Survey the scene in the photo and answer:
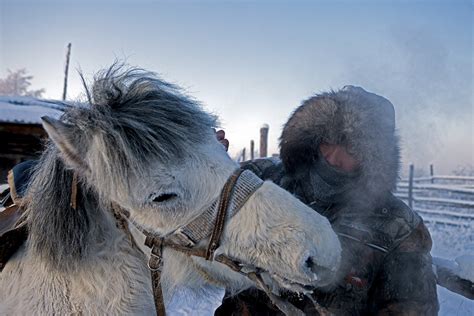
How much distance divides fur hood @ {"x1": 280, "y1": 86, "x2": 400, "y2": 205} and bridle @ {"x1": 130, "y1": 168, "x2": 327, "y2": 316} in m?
0.89

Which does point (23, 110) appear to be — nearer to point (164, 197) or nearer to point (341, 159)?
point (341, 159)

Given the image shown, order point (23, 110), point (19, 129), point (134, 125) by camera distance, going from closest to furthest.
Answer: point (134, 125) → point (19, 129) → point (23, 110)

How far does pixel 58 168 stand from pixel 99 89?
0.40 metres

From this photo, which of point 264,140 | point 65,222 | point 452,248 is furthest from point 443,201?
point 65,222

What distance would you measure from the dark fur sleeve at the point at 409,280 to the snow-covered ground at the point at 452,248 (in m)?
4.43

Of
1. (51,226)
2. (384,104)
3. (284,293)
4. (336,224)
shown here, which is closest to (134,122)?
(51,226)

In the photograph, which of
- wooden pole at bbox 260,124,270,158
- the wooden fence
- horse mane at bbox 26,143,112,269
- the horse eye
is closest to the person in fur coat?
the horse eye

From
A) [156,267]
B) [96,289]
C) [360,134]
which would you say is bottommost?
[96,289]

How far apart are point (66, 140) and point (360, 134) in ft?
5.10

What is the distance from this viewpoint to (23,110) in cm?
1222

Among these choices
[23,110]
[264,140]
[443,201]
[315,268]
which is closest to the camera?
[315,268]

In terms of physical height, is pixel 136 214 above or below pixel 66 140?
below

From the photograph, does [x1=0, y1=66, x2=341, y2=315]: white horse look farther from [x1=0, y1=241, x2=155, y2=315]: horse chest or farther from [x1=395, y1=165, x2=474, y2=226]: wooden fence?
[x1=395, y1=165, x2=474, y2=226]: wooden fence

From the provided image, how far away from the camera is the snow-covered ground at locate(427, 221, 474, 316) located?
6.30 metres
